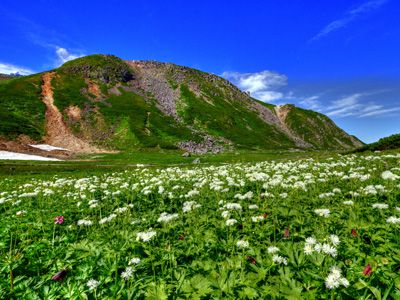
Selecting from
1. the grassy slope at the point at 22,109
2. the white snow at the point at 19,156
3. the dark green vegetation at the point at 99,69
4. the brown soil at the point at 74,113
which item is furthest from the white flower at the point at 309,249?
the dark green vegetation at the point at 99,69

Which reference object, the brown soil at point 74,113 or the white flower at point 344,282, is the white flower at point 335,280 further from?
the brown soil at point 74,113

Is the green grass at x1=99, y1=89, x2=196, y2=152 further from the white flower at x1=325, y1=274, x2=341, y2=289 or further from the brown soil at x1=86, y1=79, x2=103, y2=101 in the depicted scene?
the white flower at x1=325, y1=274, x2=341, y2=289

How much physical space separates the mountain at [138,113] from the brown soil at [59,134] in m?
0.31

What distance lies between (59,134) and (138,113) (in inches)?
1364

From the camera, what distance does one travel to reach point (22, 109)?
367 ft

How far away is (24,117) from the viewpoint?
107 meters

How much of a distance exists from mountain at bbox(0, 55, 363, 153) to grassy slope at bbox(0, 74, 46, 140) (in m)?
0.29

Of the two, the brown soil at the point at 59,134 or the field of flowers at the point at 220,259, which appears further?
the brown soil at the point at 59,134

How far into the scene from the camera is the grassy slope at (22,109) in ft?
320

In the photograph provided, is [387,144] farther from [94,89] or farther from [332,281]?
[94,89]

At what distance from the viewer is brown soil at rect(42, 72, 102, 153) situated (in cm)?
10000

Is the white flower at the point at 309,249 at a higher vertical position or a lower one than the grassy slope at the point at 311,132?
lower

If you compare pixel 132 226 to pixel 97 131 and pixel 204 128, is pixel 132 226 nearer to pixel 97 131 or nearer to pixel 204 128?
pixel 97 131

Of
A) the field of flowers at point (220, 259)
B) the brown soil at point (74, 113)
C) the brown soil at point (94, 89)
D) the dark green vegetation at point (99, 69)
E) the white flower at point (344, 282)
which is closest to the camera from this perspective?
the white flower at point (344, 282)
